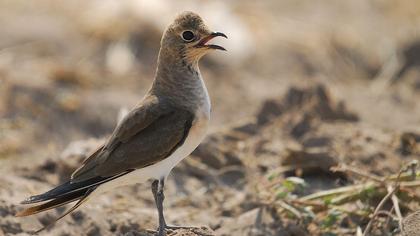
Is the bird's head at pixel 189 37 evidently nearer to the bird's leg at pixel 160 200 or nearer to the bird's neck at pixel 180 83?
the bird's neck at pixel 180 83

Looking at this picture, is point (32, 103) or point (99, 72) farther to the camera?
point (99, 72)

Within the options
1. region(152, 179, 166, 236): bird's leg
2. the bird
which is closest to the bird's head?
the bird

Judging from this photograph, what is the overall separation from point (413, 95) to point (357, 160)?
115 inches

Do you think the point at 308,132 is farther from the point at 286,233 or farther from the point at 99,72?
the point at 99,72

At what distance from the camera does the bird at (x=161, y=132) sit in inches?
221

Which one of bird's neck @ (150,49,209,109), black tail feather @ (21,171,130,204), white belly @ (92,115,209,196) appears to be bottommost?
white belly @ (92,115,209,196)

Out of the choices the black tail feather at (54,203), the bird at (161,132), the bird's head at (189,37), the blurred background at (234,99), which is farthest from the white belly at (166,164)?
the blurred background at (234,99)

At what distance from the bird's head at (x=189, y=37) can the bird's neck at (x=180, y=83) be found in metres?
0.05

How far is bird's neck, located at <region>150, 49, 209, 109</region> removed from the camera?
231 inches

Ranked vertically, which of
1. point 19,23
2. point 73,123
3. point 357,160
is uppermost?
point 19,23

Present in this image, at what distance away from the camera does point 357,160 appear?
769cm

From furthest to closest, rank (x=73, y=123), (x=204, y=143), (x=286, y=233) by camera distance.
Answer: (x=73, y=123)
(x=204, y=143)
(x=286, y=233)

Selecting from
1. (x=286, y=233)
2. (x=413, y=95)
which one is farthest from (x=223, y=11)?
(x=286, y=233)

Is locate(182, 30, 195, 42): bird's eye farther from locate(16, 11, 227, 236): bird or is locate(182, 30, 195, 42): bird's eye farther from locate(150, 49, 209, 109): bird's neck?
locate(150, 49, 209, 109): bird's neck
